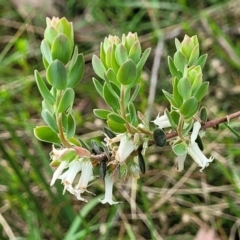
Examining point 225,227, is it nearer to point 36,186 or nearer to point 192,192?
point 192,192

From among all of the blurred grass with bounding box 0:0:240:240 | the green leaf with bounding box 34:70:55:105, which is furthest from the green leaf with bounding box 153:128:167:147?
the blurred grass with bounding box 0:0:240:240

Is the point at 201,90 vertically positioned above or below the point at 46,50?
below

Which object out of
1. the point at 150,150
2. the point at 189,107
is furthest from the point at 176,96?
the point at 150,150

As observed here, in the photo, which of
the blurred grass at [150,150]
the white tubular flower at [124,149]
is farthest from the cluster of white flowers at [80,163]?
the blurred grass at [150,150]

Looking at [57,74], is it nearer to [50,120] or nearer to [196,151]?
[50,120]

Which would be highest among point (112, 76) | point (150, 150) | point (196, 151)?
point (112, 76)

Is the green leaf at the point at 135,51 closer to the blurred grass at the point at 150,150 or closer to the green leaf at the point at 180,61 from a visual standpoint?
the green leaf at the point at 180,61

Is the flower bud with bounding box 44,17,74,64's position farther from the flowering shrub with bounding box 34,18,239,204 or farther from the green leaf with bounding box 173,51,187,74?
the green leaf with bounding box 173,51,187,74

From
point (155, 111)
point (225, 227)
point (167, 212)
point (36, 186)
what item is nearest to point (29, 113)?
point (36, 186)
